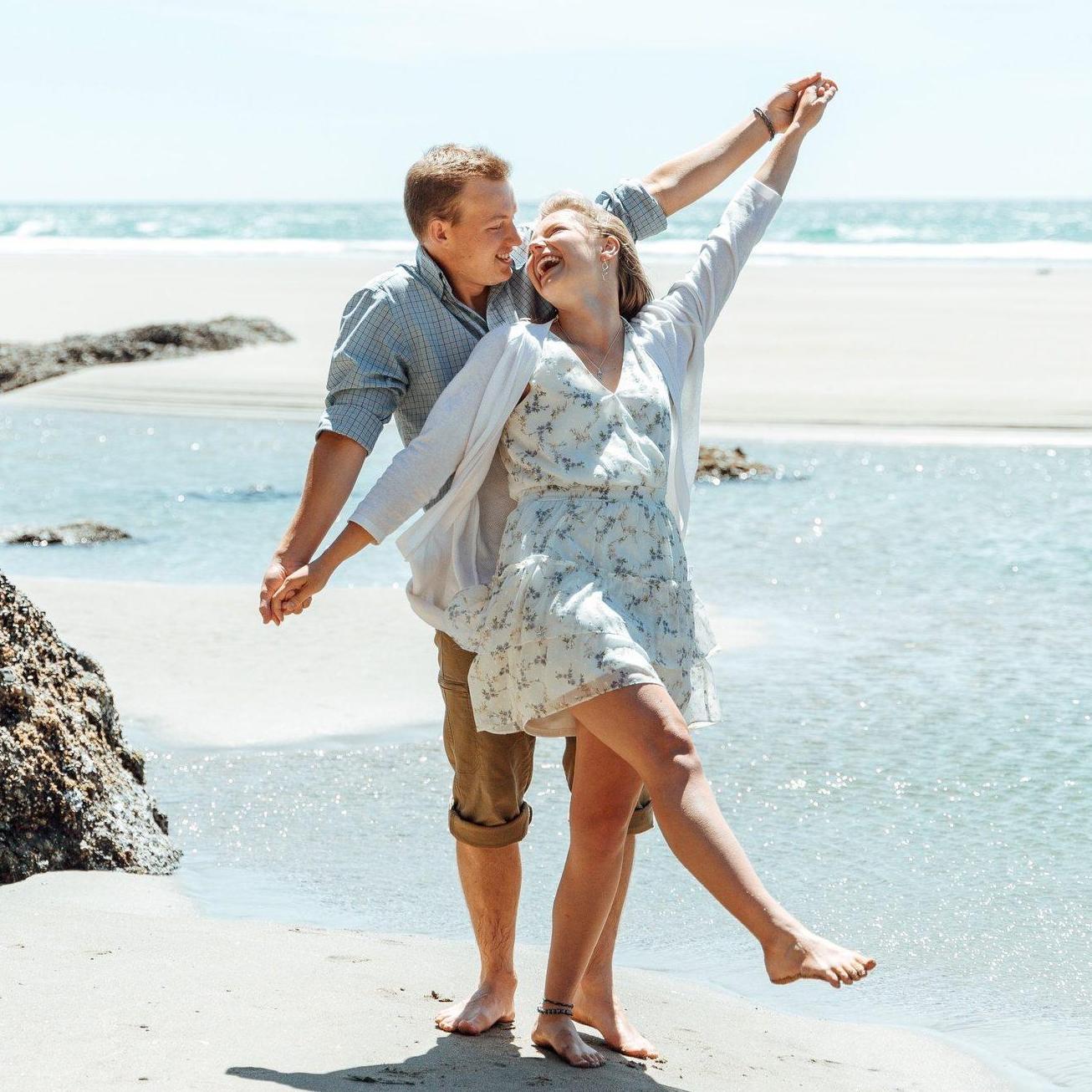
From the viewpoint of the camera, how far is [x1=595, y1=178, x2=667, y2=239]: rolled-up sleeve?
359 centimetres

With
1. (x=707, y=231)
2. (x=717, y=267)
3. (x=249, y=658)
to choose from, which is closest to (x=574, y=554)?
(x=717, y=267)

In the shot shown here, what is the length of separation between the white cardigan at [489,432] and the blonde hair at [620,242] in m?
0.03

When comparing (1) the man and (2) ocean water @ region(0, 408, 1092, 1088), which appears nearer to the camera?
(1) the man

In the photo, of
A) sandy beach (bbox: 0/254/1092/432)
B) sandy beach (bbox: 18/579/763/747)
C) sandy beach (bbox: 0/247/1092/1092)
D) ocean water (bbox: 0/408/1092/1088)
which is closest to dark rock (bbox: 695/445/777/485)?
ocean water (bbox: 0/408/1092/1088)

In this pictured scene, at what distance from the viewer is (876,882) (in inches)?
171

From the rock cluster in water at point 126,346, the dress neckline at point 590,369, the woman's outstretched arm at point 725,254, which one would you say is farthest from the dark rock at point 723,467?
the rock cluster in water at point 126,346

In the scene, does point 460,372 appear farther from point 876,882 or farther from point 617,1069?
point 876,882

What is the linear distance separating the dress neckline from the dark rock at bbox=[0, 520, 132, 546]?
21.3 feet

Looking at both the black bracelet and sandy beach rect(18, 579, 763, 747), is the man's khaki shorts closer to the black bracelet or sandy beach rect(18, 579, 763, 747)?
the black bracelet

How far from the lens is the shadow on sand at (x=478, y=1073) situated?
282 cm

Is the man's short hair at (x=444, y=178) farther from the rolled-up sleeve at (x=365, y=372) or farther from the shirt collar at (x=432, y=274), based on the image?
the rolled-up sleeve at (x=365, y=372)

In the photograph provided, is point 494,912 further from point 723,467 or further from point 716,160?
point 723,467

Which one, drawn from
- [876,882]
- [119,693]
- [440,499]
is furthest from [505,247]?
[119,693]

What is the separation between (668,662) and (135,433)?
1183cm
